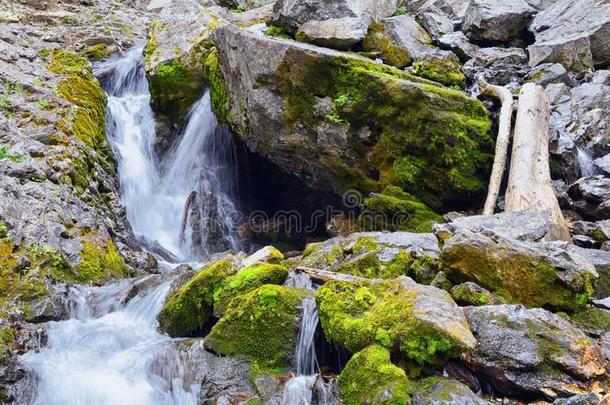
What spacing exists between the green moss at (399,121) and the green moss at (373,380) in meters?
5.43

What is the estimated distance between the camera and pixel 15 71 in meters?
10.7

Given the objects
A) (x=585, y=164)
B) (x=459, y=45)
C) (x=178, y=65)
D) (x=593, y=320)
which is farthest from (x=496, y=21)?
(x=593, y=320)

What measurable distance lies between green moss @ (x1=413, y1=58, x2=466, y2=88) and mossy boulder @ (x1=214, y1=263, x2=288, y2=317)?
7030 mm

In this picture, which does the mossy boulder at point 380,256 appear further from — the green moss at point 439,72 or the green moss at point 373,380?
the green moss at point 439,72

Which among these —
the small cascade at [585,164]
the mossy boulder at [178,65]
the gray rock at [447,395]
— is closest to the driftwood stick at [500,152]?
the small cascade at [585,164]

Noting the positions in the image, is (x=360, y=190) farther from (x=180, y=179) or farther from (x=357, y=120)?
(x=180, y=179)

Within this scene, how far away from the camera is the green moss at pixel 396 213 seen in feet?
28.9

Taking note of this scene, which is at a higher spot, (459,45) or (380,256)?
(459,45)

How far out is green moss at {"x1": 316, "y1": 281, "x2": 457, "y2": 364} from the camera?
3.98 meters

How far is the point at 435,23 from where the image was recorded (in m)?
14.2

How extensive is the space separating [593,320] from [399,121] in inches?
202

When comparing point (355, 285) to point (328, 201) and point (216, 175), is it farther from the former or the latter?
point (216, 175)

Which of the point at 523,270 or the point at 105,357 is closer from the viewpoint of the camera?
the point at 523,270

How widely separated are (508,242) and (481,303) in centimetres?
76
